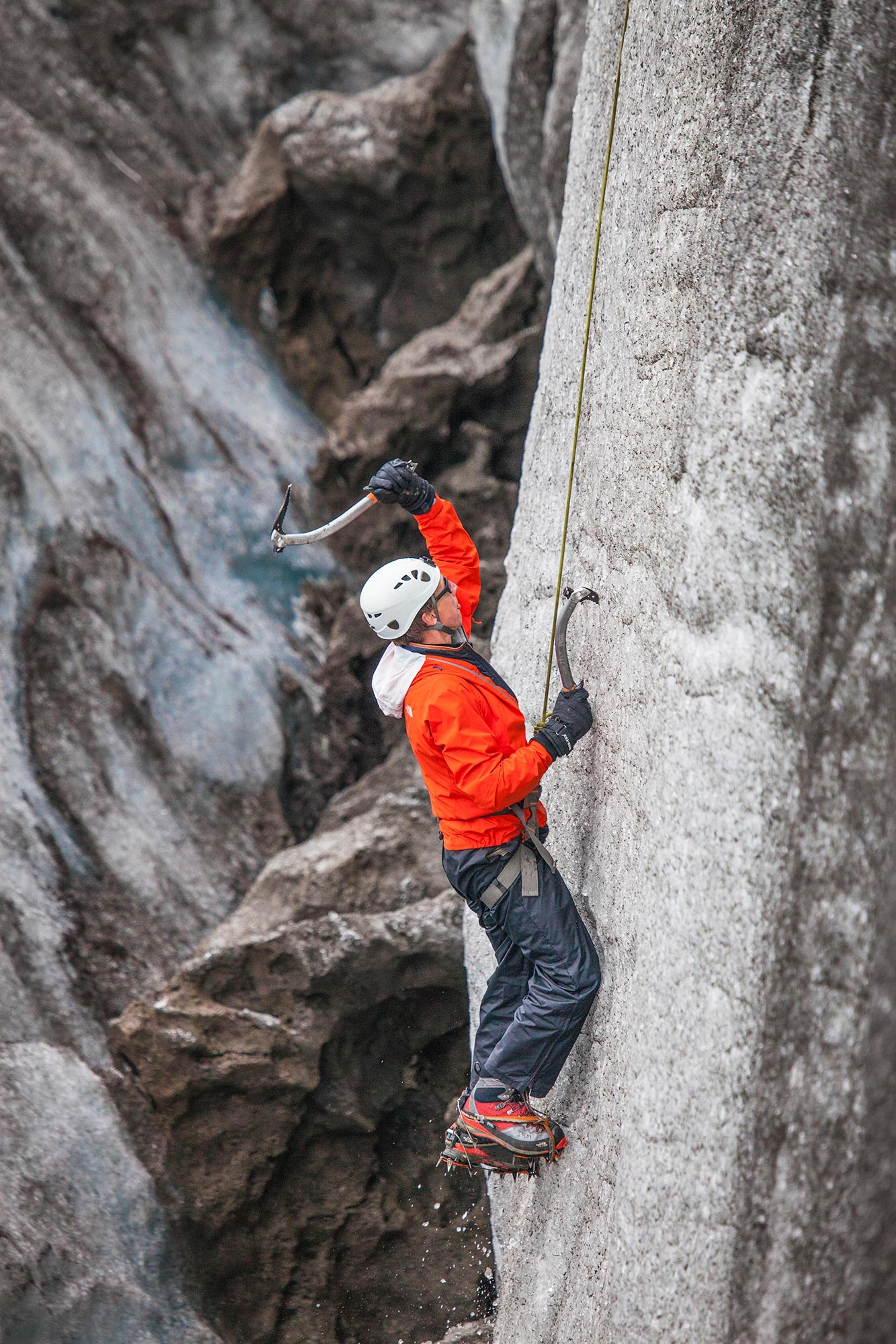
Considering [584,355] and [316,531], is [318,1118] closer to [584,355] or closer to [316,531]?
[316,531]

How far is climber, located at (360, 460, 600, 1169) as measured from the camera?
4.32 metres

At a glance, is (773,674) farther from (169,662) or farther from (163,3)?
(163,3)

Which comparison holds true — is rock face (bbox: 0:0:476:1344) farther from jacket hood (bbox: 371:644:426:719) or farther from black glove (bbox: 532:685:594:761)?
black glove (bbox: 532:685:594:761)

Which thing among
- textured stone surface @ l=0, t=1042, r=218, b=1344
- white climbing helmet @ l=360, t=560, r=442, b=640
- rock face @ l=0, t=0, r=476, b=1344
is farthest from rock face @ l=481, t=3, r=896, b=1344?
rock face @ l=0, t=0, r=476, b=1344

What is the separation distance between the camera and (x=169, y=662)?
998cm

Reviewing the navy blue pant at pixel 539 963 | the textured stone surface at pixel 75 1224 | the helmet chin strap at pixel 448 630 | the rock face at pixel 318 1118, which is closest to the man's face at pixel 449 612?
the helmet chin strap at pixel 448 630

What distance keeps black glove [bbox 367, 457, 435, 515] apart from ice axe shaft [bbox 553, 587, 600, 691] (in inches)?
33.4

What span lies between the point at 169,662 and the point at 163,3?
28.9 ft

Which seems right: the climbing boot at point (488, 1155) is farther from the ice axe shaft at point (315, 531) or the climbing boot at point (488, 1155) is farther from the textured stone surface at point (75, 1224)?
the ice axe shaft at point (315, 531)

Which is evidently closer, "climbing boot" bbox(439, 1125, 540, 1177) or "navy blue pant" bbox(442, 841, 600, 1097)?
"navy blue pant" bbox(442, 841, 600, 1097)

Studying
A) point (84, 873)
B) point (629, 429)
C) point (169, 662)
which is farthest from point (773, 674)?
point (169, 662)

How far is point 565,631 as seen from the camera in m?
4.73

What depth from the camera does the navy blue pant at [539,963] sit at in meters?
4.45

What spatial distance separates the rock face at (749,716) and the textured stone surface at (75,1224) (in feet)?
10.1
